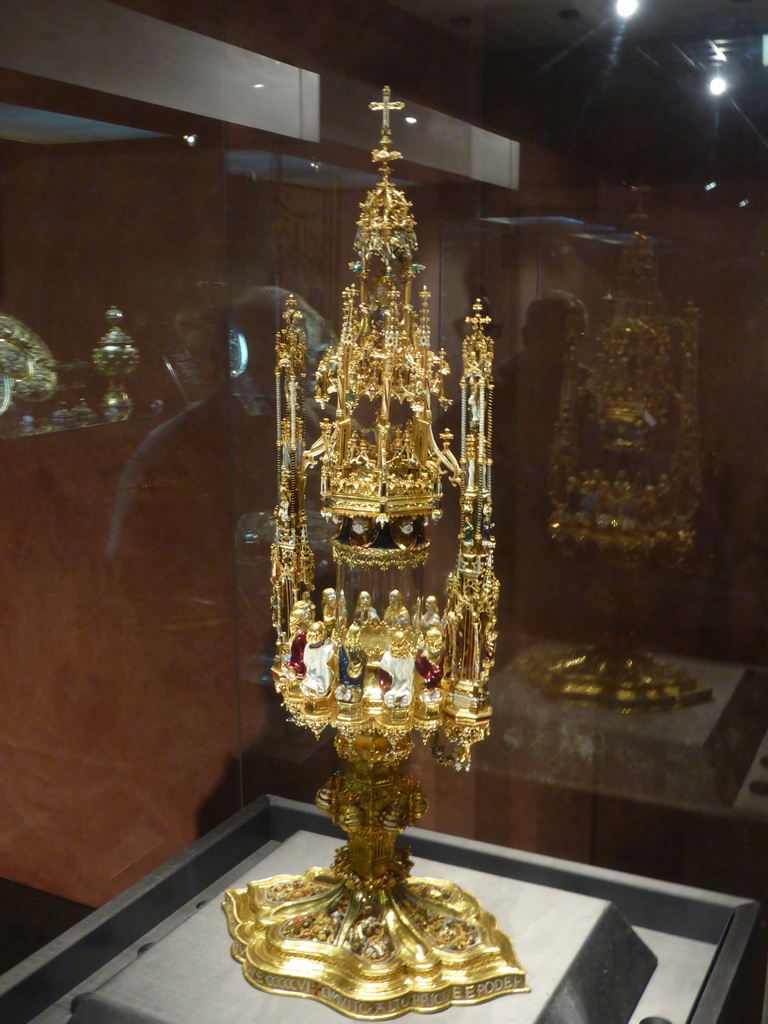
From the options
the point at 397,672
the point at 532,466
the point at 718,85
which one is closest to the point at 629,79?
the point at 718,85

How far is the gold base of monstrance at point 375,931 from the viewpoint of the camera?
2.23 meters

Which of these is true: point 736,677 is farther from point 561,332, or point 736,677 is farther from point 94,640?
point 94,640

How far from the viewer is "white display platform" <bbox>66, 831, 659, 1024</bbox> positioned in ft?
7.16

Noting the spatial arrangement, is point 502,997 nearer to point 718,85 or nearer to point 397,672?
point 397,672

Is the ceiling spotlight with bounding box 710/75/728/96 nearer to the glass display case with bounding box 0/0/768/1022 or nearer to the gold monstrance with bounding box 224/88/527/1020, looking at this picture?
the glass display case with bounding box 0/0/768/1022

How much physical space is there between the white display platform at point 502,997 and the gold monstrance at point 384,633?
0.05 meters

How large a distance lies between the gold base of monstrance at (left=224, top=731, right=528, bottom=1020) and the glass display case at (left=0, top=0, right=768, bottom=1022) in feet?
2.05

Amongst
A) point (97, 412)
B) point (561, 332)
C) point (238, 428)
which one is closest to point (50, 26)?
point (97, 412)

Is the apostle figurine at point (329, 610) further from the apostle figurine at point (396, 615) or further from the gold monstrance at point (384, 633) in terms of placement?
the apostle figurine at point (396, 615)

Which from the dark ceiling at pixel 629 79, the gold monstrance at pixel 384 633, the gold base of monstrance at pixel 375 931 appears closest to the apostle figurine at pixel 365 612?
the gold monstrance at pixel 384 633

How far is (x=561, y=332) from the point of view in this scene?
266 centimetres

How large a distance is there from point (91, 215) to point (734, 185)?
1.63m

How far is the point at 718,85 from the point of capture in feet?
7.83

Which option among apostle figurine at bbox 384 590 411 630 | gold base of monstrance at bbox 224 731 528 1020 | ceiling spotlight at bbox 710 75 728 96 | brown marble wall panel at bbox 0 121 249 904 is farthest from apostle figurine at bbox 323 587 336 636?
ceiling spotlight at bbox 710 75 728 96
